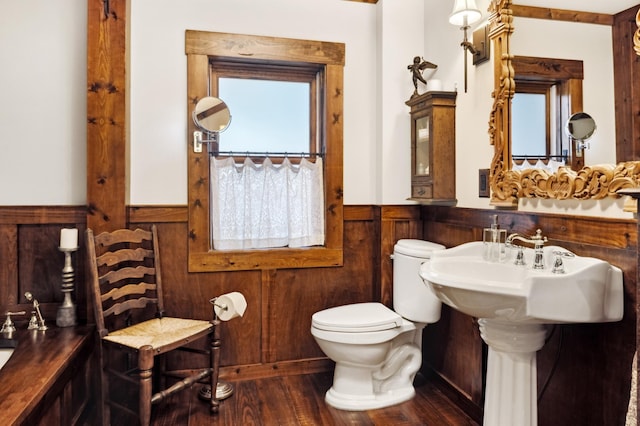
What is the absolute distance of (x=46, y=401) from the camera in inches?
63.0

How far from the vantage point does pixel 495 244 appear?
1.78 metres

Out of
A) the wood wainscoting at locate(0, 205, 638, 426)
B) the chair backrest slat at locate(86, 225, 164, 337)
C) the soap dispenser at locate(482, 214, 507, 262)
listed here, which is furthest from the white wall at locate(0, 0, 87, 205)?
the soap dispenser at locate(482, 214, 507, 262)

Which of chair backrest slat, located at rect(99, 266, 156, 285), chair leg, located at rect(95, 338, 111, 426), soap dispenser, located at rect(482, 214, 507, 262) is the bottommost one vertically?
chair leg, located at rect(95, 338, 111, 426)

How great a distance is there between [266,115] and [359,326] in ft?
4.67

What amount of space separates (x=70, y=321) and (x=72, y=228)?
50cm

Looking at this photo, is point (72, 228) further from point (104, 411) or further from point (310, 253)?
point (310, 253)

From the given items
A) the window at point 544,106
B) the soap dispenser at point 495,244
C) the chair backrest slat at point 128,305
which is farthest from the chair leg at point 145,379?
the window at point 544,106

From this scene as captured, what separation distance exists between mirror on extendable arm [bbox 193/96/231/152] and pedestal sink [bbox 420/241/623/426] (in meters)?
1.45

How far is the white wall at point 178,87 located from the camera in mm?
2275

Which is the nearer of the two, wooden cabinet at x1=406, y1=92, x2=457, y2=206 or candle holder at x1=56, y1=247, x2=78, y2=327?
candle holder at x1=56, y1=247, x2=78, y2=327

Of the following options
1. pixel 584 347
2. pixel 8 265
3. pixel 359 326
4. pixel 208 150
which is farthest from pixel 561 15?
pixel 8 265

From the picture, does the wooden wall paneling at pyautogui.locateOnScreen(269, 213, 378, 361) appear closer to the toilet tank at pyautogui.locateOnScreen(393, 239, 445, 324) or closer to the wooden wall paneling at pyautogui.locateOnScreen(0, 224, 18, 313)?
the toilet tank at pyautogui.locateOnScreen(393, 239, 445, 324)

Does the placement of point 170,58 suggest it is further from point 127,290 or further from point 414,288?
point 414,288

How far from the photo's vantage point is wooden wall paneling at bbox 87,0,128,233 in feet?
7.30
